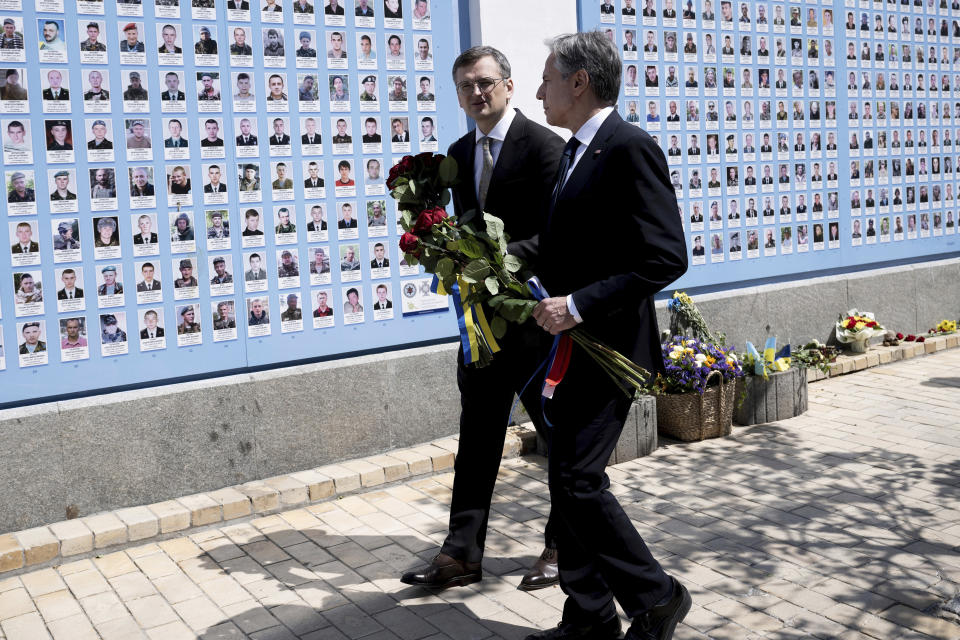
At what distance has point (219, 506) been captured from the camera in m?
5.50

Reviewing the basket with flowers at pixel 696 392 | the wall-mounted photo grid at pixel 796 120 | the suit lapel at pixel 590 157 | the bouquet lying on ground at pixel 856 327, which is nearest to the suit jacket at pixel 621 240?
the suit lapel at pixel 590 157

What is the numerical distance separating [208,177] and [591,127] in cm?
282

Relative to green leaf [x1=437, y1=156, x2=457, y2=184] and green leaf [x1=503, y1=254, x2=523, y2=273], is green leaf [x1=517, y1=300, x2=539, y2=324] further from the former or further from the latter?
green leaf [x1=437, y1=156, x2=457, y2=184]

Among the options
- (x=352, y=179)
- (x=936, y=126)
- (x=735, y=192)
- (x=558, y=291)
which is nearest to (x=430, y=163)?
(x=558, y=291)

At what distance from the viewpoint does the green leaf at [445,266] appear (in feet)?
14.0

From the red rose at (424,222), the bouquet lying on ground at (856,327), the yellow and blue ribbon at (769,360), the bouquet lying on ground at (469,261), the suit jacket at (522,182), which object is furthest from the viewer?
the bouquet lying on ground at (856,327)

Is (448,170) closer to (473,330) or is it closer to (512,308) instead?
(473,330)

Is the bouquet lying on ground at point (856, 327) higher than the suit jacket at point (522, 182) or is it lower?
lower

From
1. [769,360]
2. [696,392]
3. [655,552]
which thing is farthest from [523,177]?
[769,360]

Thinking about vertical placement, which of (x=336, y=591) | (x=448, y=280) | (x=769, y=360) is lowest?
(x=336, y=591)

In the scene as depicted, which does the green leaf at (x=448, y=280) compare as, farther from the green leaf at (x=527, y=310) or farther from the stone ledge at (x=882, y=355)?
the stone ledge at (x=882, y=355)

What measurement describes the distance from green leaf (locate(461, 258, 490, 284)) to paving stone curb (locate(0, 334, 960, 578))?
87.2 inches

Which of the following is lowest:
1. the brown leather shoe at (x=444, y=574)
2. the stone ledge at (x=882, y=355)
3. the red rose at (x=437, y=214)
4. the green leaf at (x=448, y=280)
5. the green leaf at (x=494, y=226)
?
the brown leather shoe at (x=444, y=574)

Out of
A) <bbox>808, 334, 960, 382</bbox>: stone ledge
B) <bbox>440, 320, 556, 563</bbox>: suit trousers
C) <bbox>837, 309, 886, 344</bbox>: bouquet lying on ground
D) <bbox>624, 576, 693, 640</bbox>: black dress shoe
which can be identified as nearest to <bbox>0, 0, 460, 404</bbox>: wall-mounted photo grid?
<bbox>440, 320, 556, 563</bbox>: suit trousers
